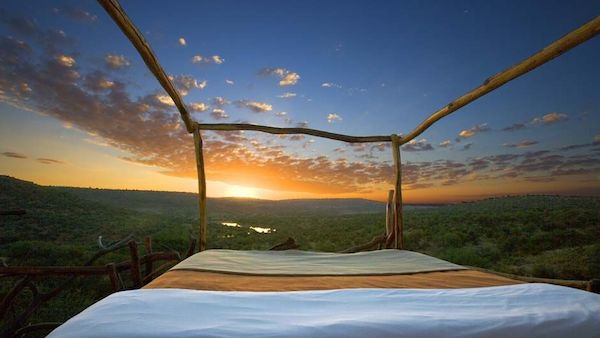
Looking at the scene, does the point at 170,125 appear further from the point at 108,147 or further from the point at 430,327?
the point at 430,327

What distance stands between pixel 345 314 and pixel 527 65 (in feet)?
5.90

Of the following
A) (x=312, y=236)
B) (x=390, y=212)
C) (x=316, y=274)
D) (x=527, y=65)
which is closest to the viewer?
(x=316, y=274)

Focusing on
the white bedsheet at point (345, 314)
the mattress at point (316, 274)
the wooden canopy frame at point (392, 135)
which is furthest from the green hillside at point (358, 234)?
the white bedsheet at point (345, 314)

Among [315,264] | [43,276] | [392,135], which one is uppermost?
[392,135]

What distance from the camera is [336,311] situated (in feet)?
3.15

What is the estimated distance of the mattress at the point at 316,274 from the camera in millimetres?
1477

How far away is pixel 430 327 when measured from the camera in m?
0.78

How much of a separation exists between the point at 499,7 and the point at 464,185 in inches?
131

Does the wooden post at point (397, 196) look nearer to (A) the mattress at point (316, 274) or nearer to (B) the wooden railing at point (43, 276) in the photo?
(A) the mattress at point (316, 274)

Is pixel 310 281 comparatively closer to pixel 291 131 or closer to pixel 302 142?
pixel 291 131

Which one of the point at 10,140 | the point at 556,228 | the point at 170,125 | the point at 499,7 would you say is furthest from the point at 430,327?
the point at 556,228

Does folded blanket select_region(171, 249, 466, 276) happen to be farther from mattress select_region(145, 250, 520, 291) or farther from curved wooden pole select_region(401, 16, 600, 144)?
curved wooden pole select_region(401, 16, 600, 144)

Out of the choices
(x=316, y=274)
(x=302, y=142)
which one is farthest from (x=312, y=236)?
(x=316, y=274)

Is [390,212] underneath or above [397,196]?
underneath
